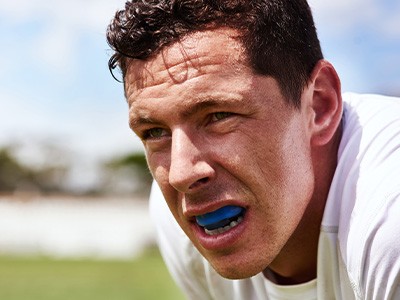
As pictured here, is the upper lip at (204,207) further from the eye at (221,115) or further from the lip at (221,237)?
the eye at (221,115)

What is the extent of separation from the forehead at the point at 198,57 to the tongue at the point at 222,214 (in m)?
0.52

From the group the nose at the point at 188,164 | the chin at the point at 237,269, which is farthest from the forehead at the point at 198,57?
the chin at the point at 237,269

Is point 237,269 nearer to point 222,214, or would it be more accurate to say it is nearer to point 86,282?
point 222,214

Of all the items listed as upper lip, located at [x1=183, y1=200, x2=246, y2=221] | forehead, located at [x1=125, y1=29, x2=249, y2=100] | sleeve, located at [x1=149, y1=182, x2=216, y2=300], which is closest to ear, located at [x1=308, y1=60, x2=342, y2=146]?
forehead, located at [x1=125, y1=29, x2=249, y2=100]

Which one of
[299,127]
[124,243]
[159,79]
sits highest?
[159,79]

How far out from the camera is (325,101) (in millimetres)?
3768

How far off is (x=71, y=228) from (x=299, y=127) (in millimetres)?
26417

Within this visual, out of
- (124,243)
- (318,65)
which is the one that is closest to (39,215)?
(124,243)

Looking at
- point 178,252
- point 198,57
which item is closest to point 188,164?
point 198,57

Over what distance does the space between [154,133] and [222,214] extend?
45 cm

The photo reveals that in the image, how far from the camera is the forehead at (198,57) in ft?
11.4

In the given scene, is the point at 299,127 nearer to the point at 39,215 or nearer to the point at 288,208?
the point at 288,208

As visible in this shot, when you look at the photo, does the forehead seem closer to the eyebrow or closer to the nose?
the eyebrow

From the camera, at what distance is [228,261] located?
11.6 feet
